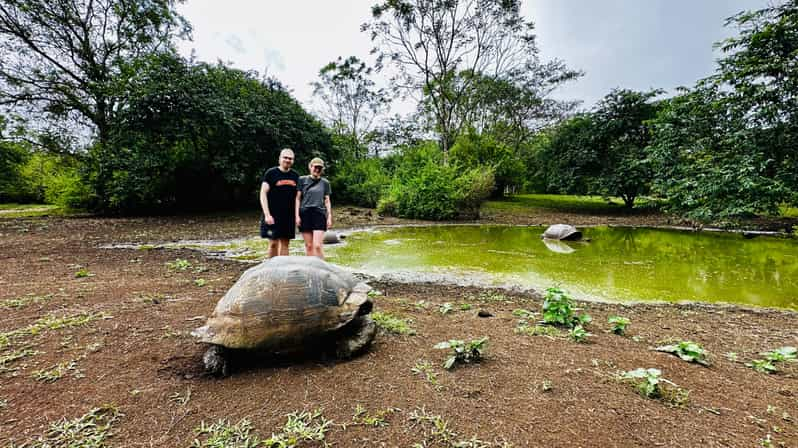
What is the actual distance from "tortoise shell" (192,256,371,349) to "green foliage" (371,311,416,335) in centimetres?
57

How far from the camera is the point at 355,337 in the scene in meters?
2.39

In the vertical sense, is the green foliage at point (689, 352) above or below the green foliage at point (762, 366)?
above

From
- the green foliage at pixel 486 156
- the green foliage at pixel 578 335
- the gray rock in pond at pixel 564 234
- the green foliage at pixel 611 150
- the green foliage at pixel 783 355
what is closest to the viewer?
the green foliage at pixel 783 355

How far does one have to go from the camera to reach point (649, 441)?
1527 mm

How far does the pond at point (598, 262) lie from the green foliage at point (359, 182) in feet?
27.4

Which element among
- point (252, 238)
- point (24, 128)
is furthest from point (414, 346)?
point (24, 128)

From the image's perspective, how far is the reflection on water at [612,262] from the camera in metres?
4.68

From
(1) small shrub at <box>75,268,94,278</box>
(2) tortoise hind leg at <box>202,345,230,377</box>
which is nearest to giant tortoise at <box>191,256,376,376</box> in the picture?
(2) tortoise hind leg at <box>202,345,230,377</box>

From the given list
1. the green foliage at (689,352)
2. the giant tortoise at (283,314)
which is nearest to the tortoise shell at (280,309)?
the giant tortoise at (283,314)

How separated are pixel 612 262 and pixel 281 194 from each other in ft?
20.3

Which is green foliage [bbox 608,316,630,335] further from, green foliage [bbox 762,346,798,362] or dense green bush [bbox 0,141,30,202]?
dense green bush [bbox 0,141,30,202]

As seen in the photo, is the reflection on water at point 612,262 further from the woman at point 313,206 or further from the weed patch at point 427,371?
the weed patch at point 427,371

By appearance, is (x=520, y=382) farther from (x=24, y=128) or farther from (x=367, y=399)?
(x=24, y=128)

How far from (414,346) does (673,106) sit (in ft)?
48.9
